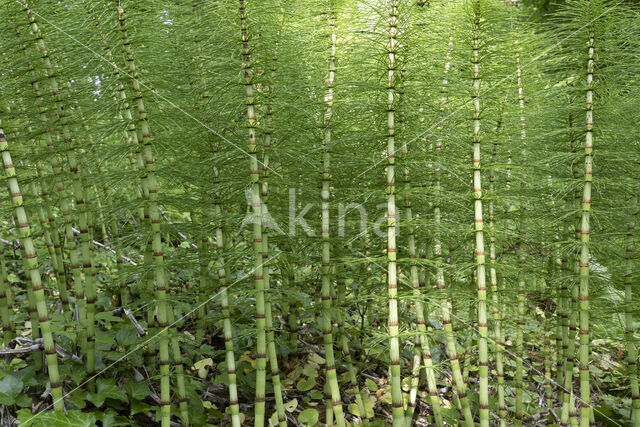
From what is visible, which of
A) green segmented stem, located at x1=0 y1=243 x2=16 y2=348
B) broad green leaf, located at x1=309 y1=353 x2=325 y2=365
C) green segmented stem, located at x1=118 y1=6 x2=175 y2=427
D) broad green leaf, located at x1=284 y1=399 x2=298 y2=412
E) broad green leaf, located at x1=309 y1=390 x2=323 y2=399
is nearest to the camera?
green segmented stem, located at x1=118 y1=6 x2=175 y2=427

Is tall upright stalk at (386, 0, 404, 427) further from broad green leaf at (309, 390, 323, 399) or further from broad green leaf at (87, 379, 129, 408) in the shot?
broad green leaf at (87, 379, 129, 408)

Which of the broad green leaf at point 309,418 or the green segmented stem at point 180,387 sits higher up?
the green segmented stem at point 180,387

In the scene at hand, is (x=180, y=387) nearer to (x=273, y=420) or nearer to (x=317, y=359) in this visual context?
(x=273, y=420)

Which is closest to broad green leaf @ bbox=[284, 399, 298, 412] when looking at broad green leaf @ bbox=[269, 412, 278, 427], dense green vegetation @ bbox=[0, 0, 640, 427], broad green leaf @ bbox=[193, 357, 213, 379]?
dense green vegetation @ bbox=[0, 0, 640, 427]

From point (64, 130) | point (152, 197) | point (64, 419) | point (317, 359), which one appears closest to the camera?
point (64, 419)

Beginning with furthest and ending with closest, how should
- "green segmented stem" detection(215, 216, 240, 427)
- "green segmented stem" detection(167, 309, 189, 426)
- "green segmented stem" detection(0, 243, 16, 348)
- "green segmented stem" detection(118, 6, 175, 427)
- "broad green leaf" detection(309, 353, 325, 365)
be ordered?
"broad green leaf" detection(309, 353, 325, 365)
"green segmented stem" detection(0, 243, 16, 348)
"green segmented stem" detection(167, 309, 189, 426)
"green segmented stem" detection(215, 216, 240, 427)
"green segmented stem" detection(118, 6, 175, 427)

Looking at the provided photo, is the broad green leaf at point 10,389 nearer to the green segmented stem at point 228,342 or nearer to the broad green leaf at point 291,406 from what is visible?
the green segmented stem at point 228,342

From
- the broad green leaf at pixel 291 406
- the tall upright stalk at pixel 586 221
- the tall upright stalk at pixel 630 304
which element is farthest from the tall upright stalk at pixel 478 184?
the broad green leaf at pixel 291 406

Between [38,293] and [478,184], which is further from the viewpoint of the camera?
[478,184]

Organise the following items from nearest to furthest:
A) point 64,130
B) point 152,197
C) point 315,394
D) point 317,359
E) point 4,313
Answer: point 152,197 < point 64,130 < point 4,313 < point 315,394 < point 317,359

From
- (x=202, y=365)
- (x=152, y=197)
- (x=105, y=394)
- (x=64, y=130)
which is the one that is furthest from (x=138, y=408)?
(x=64, y=130)

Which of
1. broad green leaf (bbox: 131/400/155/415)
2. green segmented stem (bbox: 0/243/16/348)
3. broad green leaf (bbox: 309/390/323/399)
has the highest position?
green segmented stem (bbox: 0/243/16/348)

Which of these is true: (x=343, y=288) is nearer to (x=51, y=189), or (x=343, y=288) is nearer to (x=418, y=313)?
(x=418, y=313)

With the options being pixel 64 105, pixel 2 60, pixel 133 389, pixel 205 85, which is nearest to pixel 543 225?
pixel 205 85
